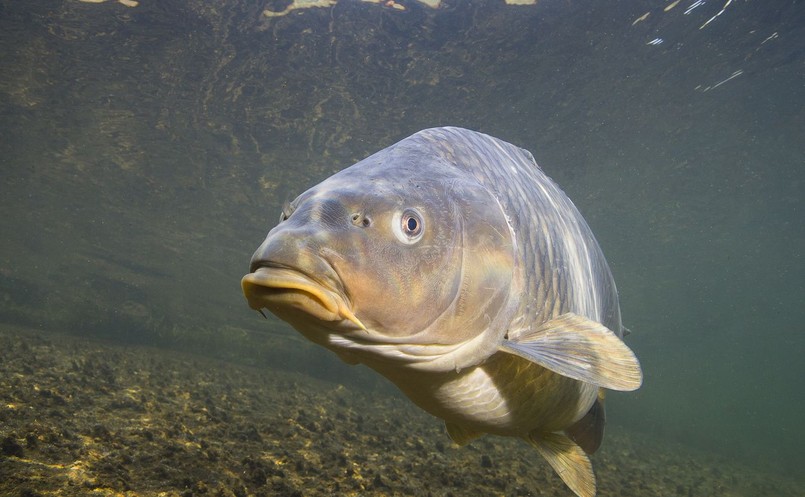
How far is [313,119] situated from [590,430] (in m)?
13.6

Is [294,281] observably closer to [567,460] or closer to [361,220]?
[361,220]

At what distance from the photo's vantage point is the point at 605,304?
380 cm

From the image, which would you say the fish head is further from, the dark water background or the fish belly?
the dark water background

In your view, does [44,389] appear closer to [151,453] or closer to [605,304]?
[151,453]

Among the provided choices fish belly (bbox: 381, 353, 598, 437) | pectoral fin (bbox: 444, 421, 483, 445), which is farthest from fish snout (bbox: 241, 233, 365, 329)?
pectoral fin (bbox: 444, 421, 483, 445)

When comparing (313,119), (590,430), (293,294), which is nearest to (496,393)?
(293,294)

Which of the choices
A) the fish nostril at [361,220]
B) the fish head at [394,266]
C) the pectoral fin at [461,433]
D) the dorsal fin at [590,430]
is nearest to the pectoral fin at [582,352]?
the fish head at [394,266]

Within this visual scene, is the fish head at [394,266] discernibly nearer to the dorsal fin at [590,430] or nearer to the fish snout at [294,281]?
the fish snout at [294,281]

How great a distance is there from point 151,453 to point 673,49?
15.5 meters

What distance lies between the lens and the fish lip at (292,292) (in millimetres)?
1491

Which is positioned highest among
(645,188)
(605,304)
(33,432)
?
(645,188)

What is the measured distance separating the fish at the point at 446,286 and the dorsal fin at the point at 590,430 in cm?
76

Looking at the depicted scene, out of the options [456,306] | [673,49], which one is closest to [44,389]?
[456,306]

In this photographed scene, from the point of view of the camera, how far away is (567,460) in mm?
3301
